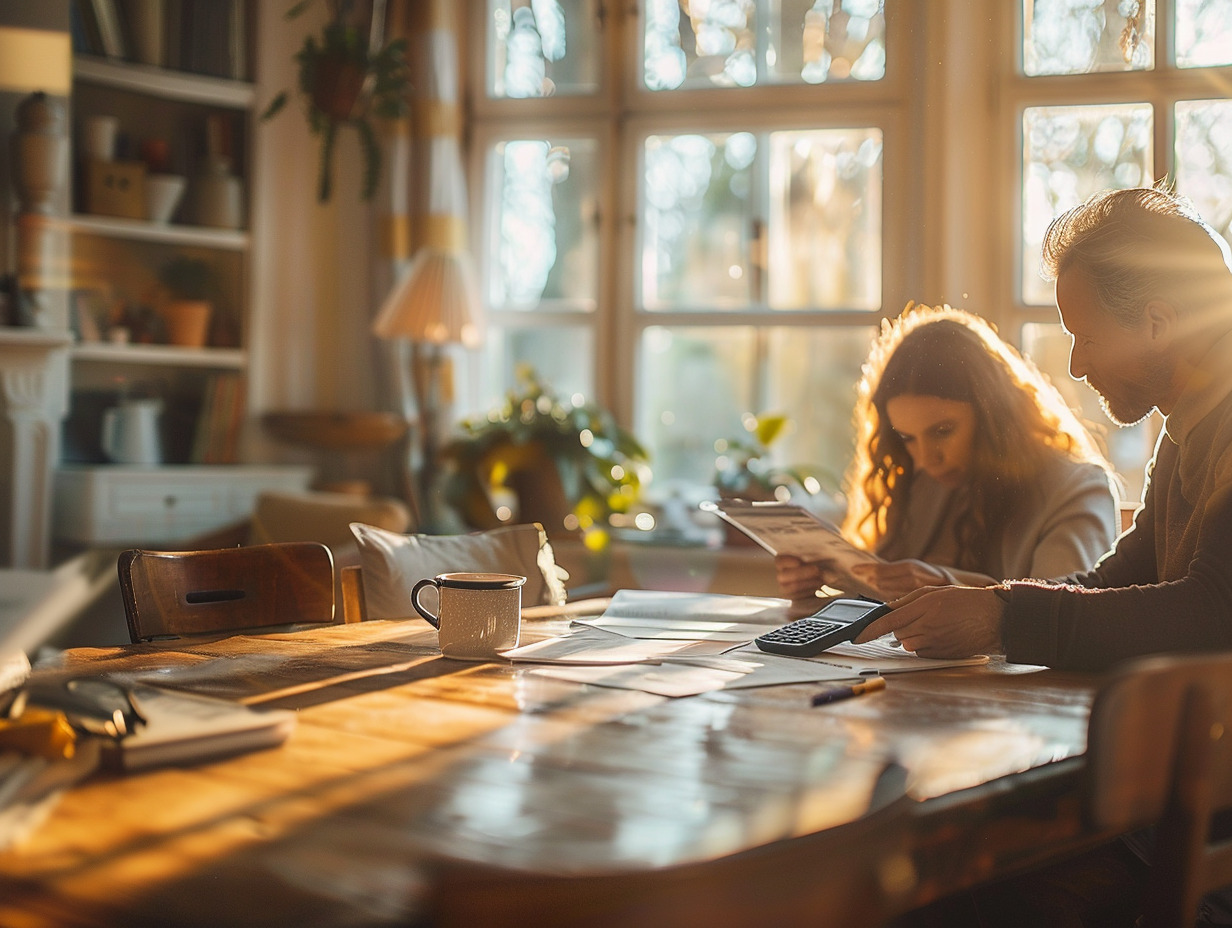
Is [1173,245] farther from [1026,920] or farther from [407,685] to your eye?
[407,685]

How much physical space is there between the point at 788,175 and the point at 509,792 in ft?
10.3

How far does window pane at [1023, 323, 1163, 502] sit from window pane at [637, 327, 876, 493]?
0.53 m

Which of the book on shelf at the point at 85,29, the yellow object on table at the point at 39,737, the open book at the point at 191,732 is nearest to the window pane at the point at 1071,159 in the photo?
the book on shelf at the point at 85,29

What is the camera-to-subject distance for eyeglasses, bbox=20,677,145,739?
871mm

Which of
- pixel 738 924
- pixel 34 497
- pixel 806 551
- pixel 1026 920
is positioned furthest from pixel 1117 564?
pixel 34 497

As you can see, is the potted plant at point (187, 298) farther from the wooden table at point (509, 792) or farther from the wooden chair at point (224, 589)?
the wooden table at point (509, 792)

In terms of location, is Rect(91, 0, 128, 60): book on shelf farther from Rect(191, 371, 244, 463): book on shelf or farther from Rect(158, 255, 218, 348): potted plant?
Rect(191, 371, 244, 463): book on shelf

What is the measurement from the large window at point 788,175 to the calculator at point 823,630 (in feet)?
7.03

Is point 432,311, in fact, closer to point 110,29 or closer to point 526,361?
point 526,361

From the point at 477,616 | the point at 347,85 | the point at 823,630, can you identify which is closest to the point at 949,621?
the point at 823,630

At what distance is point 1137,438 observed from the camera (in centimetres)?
337

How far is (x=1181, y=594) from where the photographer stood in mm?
1249

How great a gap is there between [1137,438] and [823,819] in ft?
9.80

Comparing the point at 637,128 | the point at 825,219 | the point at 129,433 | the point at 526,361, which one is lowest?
the point at 129,433
